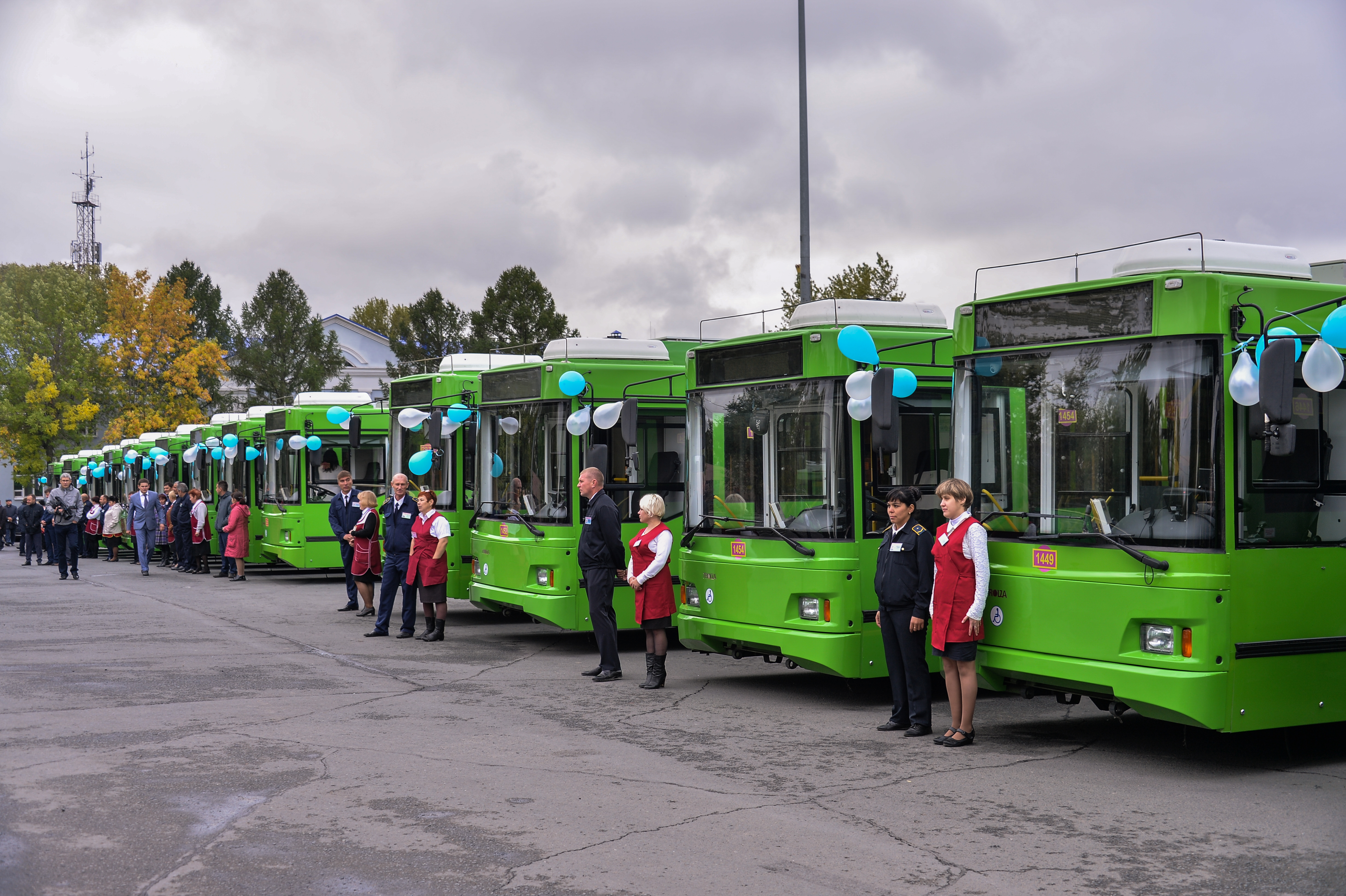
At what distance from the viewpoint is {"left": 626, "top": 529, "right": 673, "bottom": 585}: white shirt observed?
1086 centimetres

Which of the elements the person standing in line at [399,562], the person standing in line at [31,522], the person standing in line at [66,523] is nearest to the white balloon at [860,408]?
the person standing in line at [399,562]

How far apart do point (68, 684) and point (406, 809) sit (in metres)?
5.70

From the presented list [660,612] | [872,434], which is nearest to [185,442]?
[660,612]

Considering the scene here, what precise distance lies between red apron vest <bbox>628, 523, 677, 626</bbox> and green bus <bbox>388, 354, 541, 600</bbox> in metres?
4.07

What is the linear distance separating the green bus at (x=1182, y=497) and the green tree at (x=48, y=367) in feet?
140

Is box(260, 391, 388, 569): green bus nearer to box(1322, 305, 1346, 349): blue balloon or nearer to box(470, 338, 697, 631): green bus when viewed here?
box(470, 338, 697, 631): green bus

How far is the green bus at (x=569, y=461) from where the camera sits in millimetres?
12984

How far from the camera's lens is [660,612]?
10.9 m

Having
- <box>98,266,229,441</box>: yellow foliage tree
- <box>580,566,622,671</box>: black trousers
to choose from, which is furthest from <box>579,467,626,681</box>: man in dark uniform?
<box>98,266,229,441</box>: yellow foliage tree

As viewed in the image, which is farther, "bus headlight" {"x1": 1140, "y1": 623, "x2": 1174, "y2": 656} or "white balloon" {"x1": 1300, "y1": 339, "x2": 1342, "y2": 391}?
"bus headlight" {"x1": 1140, "y1": 623, "x2": 1174, "y2": 656}

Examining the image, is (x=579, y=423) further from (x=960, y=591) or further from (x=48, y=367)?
(x=48, y=367)

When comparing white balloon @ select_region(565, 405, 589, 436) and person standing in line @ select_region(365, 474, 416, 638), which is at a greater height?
white balloon @ select_region(565, 405, 589, 436)

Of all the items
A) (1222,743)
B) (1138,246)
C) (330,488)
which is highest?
(1138,246)

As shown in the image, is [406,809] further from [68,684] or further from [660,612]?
[68,684]
